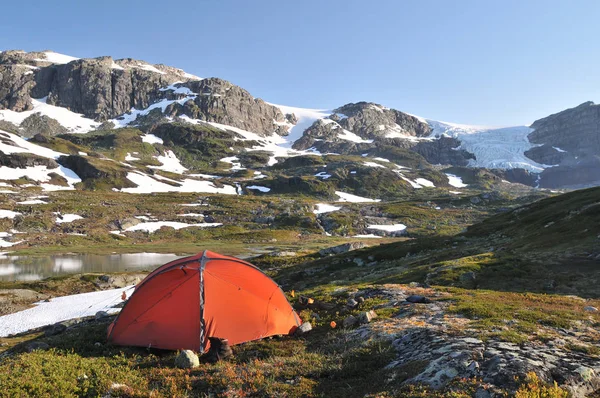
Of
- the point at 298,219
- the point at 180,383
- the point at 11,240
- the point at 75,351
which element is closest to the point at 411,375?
the point at 180,383

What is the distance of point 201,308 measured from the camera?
1453 centimetres

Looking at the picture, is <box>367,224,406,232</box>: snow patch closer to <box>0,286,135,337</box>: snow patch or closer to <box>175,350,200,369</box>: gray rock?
<box>0,286,135,337</box>: snow patch

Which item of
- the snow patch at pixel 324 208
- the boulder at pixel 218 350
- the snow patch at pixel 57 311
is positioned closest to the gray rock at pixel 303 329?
the boulder at pixel 218 350

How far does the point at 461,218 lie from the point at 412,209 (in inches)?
891

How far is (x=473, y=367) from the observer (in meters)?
8.95

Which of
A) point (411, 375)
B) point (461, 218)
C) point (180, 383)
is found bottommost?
point (461, 218)

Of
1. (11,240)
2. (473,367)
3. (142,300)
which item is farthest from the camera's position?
(11,240)

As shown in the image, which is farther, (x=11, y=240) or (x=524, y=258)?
(x=11, y=240)

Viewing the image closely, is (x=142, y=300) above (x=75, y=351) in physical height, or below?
above

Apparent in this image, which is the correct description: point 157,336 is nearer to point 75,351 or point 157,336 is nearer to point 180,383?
point 75,351

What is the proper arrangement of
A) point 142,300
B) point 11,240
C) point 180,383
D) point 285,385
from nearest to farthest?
point 285,385, point 180,383, point 142,300, point 11,240

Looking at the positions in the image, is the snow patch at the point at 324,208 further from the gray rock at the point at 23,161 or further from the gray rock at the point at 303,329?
the gray rock at the point at 303,329

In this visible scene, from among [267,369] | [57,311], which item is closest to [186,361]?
[267,369]

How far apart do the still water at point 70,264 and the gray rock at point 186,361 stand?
216ft
